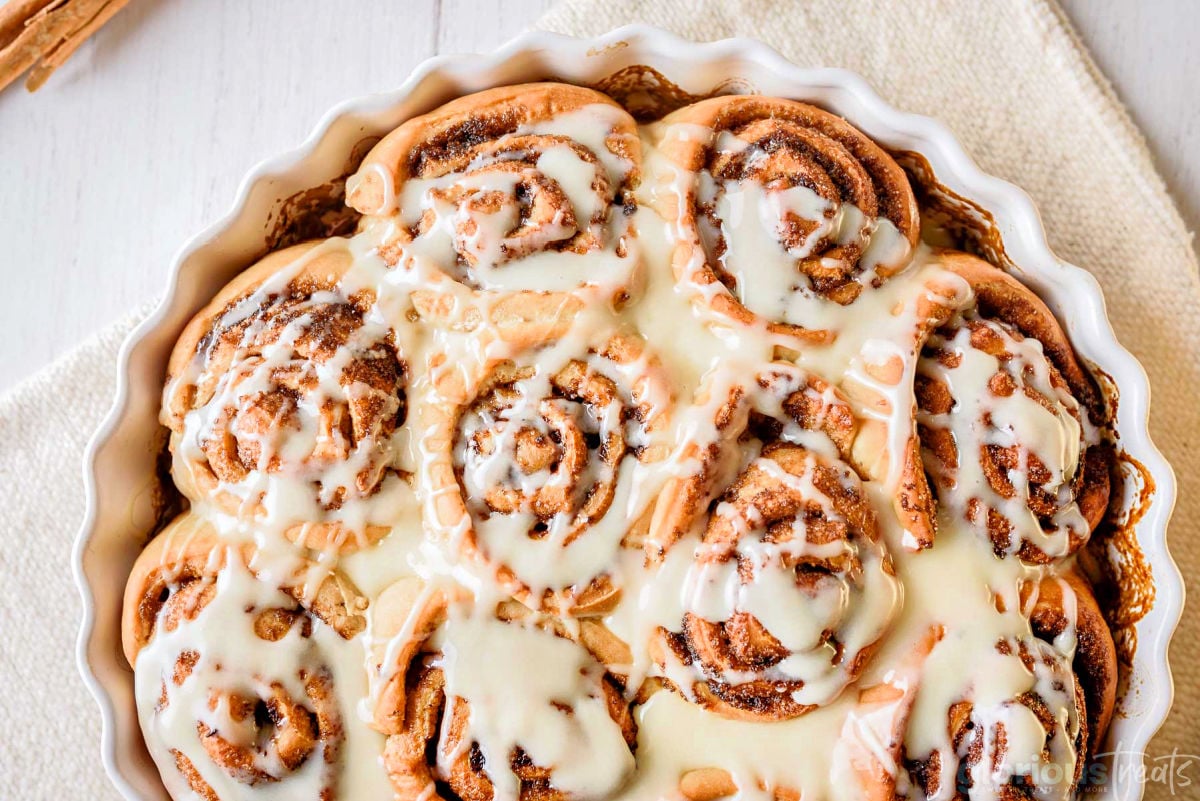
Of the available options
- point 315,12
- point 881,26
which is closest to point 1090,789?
point 881,26

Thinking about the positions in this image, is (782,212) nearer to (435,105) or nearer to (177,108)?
A: (435,105)

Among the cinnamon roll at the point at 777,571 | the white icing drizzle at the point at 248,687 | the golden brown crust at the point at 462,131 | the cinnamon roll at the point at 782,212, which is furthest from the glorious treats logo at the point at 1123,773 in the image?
the golden brown crust at the point at 462,131

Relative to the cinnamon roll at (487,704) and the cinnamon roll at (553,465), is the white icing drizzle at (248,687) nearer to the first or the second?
the cinnamon roll at (487,704)

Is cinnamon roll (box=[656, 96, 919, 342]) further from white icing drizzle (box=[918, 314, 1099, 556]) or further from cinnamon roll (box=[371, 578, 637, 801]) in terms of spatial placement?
cinnamon roll (box=[371, 578, 637, 801])

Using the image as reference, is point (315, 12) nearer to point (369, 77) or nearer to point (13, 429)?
point (369, 77)

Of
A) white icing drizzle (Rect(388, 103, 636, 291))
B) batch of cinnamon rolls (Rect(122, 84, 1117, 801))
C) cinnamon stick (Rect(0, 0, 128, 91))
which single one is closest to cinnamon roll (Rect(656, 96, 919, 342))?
batch of cinnamon rolls (Rect(122, 84, 1117, 801))

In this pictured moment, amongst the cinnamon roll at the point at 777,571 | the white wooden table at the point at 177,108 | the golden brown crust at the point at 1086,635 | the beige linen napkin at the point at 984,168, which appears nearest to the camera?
the cinnamon roll at the point at 777,571
